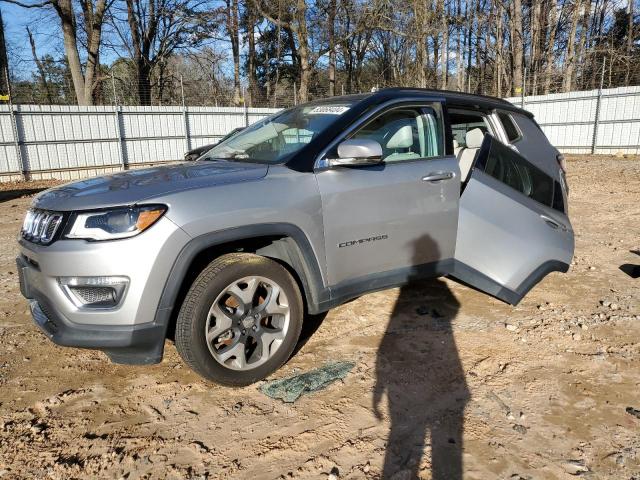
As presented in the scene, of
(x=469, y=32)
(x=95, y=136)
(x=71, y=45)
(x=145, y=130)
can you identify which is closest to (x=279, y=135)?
(x=95, y=136)

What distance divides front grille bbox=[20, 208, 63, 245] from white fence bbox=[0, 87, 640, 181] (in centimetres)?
1319

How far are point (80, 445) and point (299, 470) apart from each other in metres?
1.11

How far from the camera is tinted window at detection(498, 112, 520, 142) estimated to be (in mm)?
4027

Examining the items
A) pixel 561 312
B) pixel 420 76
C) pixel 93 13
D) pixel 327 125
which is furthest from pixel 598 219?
pixel 93 13

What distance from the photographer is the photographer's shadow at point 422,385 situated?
2.16 metres

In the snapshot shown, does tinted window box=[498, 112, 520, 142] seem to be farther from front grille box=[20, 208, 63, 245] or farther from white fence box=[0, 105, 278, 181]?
white fence box=[0, 105, 278, 181]

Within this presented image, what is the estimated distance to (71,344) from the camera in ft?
7.65

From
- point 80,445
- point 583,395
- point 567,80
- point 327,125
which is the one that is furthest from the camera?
point 567,80

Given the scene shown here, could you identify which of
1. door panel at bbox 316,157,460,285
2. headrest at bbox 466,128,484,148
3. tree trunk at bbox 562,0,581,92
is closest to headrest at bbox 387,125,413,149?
door panel at bbox 316,157,460,285

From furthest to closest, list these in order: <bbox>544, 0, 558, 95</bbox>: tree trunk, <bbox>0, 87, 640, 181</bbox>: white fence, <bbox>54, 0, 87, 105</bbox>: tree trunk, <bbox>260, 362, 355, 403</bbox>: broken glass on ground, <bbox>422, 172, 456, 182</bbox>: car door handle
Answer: <bbox>544, 0, 558, 95</bbox>: tree trunk < <bbox>54, 0, 87, 105</bbox>: tree trunk < <bbox>0, 87, 640, 181</bbox>: white fence < <bbox>422, 172, 456, 182</bbox>: car door handle < <bbox>260, 362, 355, 403</bbox>: broken glass on ground

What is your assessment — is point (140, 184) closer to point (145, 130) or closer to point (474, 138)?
point (474, 138)

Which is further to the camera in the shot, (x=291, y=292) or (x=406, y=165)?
(x=406, y=165)

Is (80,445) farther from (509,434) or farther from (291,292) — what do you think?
(509,434)

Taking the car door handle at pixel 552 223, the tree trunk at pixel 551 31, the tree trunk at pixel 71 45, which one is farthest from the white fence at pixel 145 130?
the car door handle at pixel 552 223
